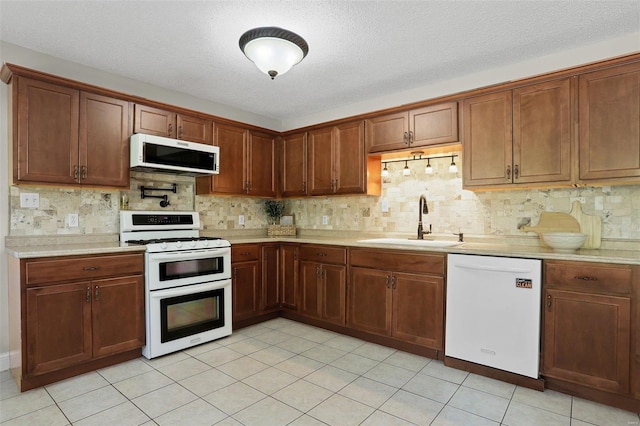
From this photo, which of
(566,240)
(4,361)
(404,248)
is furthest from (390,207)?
(4,361)

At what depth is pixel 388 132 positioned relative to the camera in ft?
11.8

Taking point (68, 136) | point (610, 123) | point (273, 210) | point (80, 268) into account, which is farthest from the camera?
point (273, 210)

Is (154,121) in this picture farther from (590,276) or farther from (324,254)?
(590,276)

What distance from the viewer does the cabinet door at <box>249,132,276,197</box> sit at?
13.9 feet

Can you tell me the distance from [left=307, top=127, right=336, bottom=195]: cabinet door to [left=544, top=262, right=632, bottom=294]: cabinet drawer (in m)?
2.29

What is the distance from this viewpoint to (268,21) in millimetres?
2332

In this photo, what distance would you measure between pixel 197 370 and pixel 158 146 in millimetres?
1964

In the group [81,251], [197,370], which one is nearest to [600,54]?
[197,370]

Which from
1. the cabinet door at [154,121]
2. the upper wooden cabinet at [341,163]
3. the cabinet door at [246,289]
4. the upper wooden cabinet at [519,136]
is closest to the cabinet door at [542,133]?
the upper wooden cabinet at [519,136]

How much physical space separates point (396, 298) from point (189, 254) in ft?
6.27

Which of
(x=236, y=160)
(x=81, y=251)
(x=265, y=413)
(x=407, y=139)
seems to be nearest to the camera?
(x=265, y=413)

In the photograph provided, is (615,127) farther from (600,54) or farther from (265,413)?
(265,413)

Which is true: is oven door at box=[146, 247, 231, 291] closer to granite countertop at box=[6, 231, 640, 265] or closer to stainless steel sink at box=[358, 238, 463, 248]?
granite countertop at box=[6, 231, 640, 265]

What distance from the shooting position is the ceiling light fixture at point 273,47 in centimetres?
230
